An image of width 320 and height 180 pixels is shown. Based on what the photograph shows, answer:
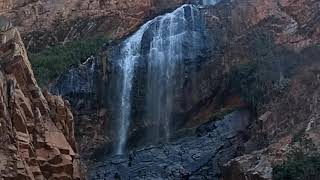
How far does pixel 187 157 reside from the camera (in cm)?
2697

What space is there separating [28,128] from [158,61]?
11.6 metres

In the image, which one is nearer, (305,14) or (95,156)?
(95,156)

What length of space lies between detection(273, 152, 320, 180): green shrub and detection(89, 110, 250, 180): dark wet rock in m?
A: 6.07

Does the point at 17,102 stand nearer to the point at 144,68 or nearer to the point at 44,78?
the point at 44,78

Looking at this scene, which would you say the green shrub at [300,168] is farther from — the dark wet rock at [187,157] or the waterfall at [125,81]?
the waterfall at [125,81]

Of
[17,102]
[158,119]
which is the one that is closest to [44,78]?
[158,119]

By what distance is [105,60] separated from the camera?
32781mm

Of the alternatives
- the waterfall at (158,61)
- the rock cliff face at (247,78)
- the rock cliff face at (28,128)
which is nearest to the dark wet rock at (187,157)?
the rock cliff face at (247,78)

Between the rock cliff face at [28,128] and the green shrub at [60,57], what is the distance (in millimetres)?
5988

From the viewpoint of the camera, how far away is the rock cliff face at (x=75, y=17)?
121 feet

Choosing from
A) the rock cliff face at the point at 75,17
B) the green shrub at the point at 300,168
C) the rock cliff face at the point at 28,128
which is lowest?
the green shrub at the point at 300,168

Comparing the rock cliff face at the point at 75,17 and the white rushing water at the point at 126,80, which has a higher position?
the rock cliff face at the point at 75,17

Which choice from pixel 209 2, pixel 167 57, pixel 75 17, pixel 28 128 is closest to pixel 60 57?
pixel 167 57

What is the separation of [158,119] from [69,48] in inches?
277
